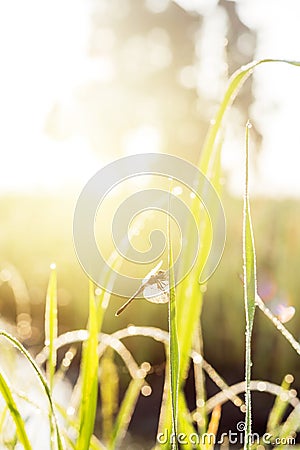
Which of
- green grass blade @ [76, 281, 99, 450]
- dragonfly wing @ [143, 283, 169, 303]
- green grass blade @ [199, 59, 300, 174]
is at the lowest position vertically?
green grass blade @ [76, 281, 99, 450]

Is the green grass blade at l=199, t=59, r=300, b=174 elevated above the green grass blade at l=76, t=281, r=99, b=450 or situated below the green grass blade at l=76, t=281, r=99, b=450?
above

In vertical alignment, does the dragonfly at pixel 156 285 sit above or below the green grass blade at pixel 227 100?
below

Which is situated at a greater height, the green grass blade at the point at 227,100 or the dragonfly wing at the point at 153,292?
the green grass blade at the point at 227,100

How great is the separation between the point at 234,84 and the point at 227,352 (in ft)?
7.75

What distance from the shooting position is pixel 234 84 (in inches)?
12.1

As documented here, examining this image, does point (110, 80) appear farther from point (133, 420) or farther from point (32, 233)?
point (133, 420)

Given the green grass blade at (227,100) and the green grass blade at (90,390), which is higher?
the green grass blade at (227,100)

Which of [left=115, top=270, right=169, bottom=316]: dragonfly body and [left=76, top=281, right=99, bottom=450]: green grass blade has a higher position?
[left=115, top=270, right=169, bottom=316]: dragonfly body

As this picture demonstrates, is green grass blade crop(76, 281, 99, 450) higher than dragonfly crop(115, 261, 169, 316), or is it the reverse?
dragonfly crop(115, 261, 169, 316)

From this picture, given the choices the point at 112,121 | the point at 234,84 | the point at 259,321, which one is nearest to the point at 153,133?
the point at 112,121

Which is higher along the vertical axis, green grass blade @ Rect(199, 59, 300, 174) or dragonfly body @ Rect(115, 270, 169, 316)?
green grass blade @ Rect(199, 59, 300, 174)

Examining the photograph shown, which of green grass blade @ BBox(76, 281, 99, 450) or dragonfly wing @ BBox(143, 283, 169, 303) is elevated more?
dragonfly wing @ BBox(143, 283, 169, 303)

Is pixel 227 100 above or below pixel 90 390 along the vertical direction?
above

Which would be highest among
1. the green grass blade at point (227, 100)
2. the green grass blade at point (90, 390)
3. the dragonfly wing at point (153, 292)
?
the green grass blade at point (227, 100)
